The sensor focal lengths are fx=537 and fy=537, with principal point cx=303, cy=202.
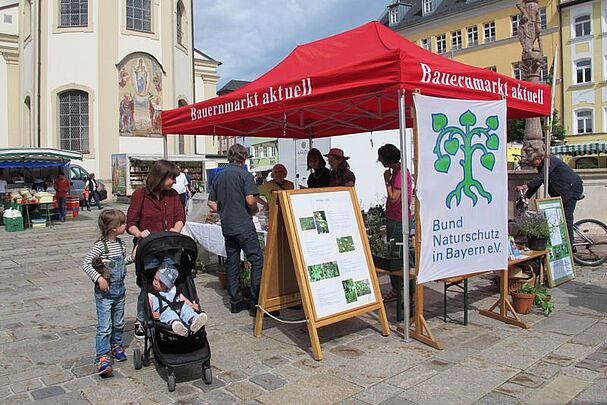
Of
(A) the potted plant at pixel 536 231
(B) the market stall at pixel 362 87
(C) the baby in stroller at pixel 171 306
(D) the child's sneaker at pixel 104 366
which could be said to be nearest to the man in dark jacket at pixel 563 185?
(B) the market stall at pixel 362 87

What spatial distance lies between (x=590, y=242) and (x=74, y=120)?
25320mm

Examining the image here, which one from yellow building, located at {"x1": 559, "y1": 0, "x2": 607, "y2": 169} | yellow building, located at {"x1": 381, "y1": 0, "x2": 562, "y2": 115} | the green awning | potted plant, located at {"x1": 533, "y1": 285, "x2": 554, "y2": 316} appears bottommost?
potted plant, located at {"x1": 533, "y1": 285, "x2": 554, "y2": 316}

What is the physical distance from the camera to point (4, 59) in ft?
102

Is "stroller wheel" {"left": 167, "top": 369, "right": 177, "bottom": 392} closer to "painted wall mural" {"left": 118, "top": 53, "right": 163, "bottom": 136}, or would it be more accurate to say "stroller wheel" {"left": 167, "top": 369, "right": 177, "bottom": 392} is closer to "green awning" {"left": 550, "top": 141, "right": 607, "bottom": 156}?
"painted wall mural" {"left": 118, "top": 53, "right": 163, "bottom": 136}

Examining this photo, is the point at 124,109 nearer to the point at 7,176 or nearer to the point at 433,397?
the point at 7,176

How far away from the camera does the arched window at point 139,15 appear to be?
27703 mm

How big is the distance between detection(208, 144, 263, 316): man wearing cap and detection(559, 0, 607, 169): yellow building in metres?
37.4

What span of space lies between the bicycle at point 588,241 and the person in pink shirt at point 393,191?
3.00 meters

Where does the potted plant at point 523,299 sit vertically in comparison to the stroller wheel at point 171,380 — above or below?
above

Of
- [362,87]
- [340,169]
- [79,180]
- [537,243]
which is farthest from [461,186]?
[79,180]

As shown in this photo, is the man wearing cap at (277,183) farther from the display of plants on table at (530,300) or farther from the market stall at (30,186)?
the market stall at (30,186)

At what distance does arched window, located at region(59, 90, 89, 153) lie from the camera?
27047 mm

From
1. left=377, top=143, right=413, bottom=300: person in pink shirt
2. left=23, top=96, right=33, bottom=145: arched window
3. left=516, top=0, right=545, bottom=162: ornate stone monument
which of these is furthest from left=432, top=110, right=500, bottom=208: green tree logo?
left=23, top=96, right=33, bottom=145: arched window

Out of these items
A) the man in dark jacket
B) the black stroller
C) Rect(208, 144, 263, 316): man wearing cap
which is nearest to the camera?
the black stroller
